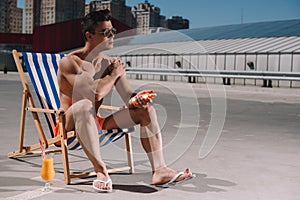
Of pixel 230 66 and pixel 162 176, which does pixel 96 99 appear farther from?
pixel 230 66

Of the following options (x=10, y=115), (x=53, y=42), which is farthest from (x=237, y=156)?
(x=53, y=42)

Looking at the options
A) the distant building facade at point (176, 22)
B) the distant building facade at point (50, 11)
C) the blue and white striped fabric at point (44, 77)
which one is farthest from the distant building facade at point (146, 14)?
the blue and white striped fabric at point (44, 77)

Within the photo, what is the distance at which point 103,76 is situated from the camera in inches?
162

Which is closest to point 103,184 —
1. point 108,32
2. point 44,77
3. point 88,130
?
point 88,130

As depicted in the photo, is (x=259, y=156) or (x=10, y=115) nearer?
(x=259, y=156)

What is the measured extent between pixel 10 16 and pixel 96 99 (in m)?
129

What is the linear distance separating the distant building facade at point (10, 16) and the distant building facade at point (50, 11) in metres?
4.09

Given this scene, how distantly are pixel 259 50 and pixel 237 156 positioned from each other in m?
20.2

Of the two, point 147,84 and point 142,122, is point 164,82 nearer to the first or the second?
point 147,84

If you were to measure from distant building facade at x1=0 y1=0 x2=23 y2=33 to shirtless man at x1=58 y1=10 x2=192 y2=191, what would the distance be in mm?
121385

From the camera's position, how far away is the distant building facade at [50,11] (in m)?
119

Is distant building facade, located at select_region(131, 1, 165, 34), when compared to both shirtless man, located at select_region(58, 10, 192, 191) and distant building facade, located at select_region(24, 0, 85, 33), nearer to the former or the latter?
distant building facade, located at select_region(24, 0, 85, 33)

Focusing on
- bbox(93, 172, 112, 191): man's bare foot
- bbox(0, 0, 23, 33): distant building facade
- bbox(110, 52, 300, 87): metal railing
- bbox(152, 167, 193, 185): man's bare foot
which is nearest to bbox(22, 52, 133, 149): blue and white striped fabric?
bbox(93, 172, 112, 191): man's bare foot

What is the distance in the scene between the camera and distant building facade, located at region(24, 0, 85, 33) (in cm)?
11912
